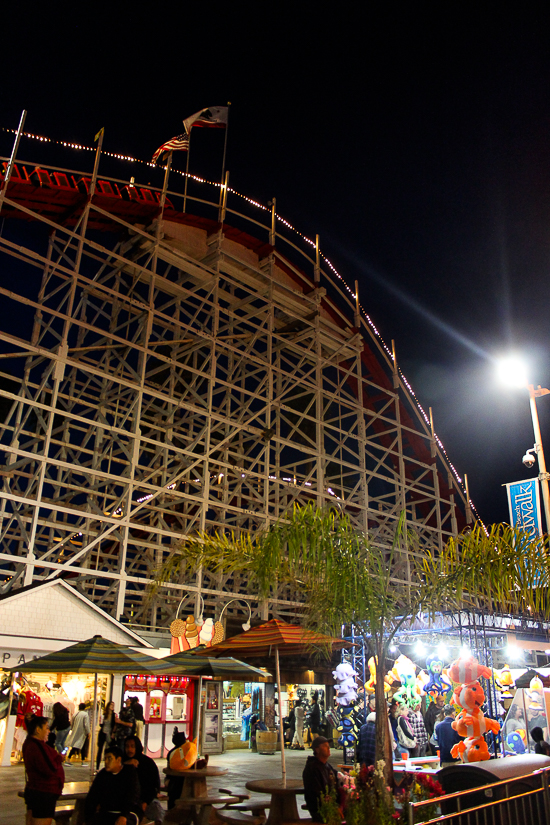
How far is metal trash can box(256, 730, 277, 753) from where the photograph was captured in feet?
62.0

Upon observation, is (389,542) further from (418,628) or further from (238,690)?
(418,628)

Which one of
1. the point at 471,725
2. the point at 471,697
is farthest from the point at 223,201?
the point at 471,725

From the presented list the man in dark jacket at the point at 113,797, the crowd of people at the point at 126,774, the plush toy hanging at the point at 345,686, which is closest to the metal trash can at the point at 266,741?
A: the plush toy hanging at the point at 345,686

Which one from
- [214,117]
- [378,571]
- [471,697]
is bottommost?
[471,697]

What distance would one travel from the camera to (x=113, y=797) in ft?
18.5

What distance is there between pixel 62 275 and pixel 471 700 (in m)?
15.0

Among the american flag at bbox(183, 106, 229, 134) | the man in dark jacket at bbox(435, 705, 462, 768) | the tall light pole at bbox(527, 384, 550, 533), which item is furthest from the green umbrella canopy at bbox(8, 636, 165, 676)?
the american flag at bbox(183, 106, 229, 134)

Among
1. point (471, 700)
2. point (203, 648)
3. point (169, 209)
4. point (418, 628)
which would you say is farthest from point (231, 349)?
point (471, 700)

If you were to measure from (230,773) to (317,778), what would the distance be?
25.9 ft

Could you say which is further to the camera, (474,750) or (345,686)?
(345,686)

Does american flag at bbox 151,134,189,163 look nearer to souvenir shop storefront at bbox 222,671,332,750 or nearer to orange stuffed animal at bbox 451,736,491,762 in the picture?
souvenir shop storefront at bbox 222,671,332,750

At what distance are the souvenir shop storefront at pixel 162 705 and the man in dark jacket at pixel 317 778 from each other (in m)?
9.40

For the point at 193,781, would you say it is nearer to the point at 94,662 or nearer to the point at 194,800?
the point at 194,800

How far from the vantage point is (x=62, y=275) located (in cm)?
1898
